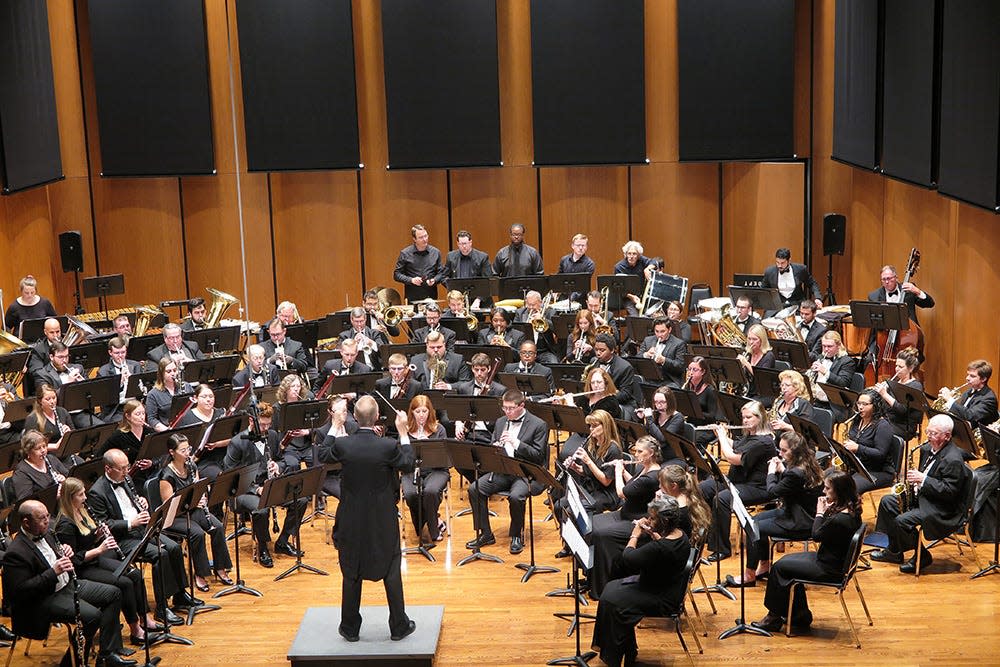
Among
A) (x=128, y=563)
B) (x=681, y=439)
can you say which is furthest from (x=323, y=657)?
(x=681, y=439)

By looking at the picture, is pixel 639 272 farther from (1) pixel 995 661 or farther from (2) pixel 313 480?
(1) pixel 995 661

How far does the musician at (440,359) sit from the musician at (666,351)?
1.87 m

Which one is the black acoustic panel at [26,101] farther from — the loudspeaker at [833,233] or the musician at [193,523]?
the loudspeaker at [833,233]

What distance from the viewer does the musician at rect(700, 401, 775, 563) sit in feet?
30.9

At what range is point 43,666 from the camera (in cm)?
826

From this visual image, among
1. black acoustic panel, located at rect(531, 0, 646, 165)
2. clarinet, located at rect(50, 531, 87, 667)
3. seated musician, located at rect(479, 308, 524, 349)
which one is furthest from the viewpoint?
black acoustic panel, located at rect(531, 0, 646, 165)

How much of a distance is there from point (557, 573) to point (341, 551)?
92.0 inches

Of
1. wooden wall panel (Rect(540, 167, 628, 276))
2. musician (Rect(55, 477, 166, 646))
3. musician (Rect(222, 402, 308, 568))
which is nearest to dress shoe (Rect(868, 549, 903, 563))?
musician (Rect(222, 402, 308, 568))

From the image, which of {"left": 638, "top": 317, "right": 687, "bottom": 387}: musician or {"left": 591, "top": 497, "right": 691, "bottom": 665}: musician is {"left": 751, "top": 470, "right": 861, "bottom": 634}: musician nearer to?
{"left": 591, "top": 497, "right": 691, "bottom": 665}: musician

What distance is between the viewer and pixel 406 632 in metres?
8.23

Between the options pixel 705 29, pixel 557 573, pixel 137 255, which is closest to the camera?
pixel 557 573

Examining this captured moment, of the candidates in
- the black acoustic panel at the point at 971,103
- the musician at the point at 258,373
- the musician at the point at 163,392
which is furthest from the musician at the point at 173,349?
the black acoustic panel at the point at 971,103

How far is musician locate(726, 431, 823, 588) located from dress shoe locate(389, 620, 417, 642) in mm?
2346

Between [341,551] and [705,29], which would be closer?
[341,551]
